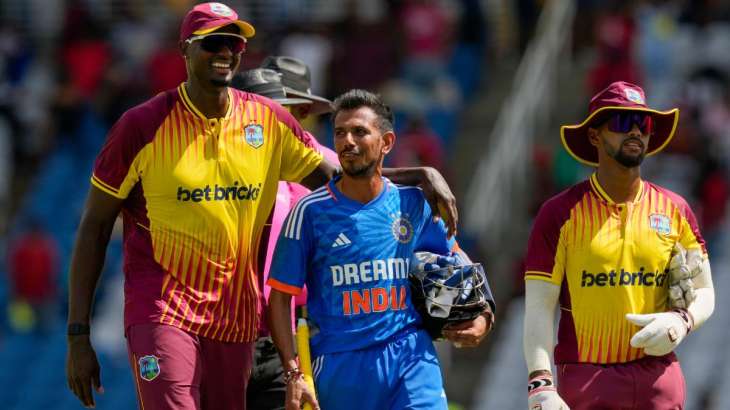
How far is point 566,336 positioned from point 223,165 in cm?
194

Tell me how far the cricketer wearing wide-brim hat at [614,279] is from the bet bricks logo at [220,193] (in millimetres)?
1463

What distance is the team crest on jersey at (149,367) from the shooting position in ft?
25.6

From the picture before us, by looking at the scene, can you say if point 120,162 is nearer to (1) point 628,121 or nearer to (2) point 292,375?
(2) point 292,375

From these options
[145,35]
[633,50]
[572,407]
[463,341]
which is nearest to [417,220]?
[463,341]

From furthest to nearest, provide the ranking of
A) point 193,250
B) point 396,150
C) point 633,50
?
1. point 633,50
2. point 396,150
3. point 193,250

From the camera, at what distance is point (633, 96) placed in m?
8.40

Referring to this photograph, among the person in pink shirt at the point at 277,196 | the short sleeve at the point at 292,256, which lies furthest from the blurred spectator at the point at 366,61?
the short sleeve at the point at 292,256

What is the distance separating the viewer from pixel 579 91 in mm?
20156

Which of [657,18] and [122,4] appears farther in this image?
[122,4]

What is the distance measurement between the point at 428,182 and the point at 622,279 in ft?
3.55

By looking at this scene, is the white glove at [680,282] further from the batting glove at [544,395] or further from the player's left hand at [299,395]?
the player's left hand at [299,395]

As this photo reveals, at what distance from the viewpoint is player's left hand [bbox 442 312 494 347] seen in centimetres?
805

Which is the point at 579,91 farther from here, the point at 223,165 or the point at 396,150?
the point at 223,165

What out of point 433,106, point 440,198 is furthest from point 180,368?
point 433,106
